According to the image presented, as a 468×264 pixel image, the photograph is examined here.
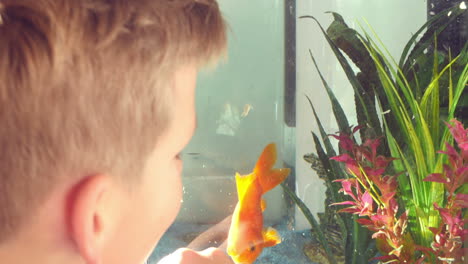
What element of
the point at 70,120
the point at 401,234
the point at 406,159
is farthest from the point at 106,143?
the point at 406,159

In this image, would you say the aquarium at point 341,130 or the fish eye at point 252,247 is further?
the aquarium at point 341,130

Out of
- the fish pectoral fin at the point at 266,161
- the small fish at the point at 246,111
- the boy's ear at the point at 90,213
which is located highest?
the boy's ear at the point at 90,213

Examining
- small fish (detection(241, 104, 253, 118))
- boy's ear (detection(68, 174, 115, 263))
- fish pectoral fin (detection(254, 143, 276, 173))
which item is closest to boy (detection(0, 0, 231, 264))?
boy's ear (detection(68, 174, 115, 263))

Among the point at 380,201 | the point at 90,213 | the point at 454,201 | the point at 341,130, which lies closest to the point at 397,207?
the point at 380,201

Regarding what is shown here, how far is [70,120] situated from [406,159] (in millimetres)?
1543

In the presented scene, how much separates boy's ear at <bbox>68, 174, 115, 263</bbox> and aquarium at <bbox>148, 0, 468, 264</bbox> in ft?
3.89

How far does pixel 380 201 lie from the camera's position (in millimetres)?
1613

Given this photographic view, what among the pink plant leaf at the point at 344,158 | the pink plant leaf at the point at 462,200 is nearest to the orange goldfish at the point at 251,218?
the pink plant leaf at the point at 344,158

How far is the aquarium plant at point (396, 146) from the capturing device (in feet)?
5.09

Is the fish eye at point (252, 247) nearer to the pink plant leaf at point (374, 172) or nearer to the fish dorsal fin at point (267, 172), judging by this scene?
the fish dorsal fin at point (267, 172)

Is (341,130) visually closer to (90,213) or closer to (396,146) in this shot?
(396,146)

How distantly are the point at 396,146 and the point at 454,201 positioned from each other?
0.31 meters

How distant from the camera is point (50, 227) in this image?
1.31ft

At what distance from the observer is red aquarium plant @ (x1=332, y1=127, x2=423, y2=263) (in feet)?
4.98
